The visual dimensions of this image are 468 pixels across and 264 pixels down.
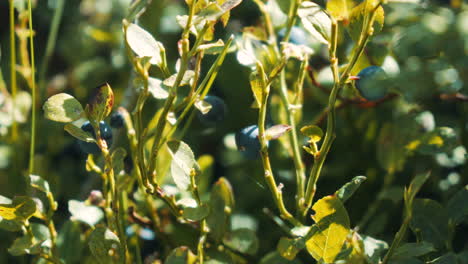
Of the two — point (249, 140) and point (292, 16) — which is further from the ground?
point (292, 16)

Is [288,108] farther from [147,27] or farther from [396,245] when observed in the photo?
[147,27]

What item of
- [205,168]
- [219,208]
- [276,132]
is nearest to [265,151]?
[276,132]

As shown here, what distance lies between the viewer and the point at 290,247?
2.16 ft

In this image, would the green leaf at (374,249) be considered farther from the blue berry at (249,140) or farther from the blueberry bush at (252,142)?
the blue berry at (249,140)

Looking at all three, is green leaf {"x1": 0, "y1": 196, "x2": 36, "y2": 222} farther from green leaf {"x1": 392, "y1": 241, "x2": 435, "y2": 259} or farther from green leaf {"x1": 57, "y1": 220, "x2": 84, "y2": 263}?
green leaf {"x1": 392, "y1": 241, "x2": 435, "y2": 259}

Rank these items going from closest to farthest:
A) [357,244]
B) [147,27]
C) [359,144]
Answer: [357,244]
[359,144]
[147,27]

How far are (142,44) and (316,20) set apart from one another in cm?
19

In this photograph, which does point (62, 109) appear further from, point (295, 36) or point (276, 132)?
point (295, 36)

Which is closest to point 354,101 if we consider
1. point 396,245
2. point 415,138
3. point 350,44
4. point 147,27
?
point 415,138

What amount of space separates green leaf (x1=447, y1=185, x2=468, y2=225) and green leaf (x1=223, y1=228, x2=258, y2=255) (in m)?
0.24

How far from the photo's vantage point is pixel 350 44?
1043mm

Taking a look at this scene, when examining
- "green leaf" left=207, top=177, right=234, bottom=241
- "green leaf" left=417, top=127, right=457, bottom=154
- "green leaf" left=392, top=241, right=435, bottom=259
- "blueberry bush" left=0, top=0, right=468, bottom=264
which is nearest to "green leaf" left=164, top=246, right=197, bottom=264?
"blueberry bush" left=0, top=0, right=468, bottom=264

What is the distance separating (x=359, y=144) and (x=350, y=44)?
18 cm

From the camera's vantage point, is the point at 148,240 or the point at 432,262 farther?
the point at 148,240
